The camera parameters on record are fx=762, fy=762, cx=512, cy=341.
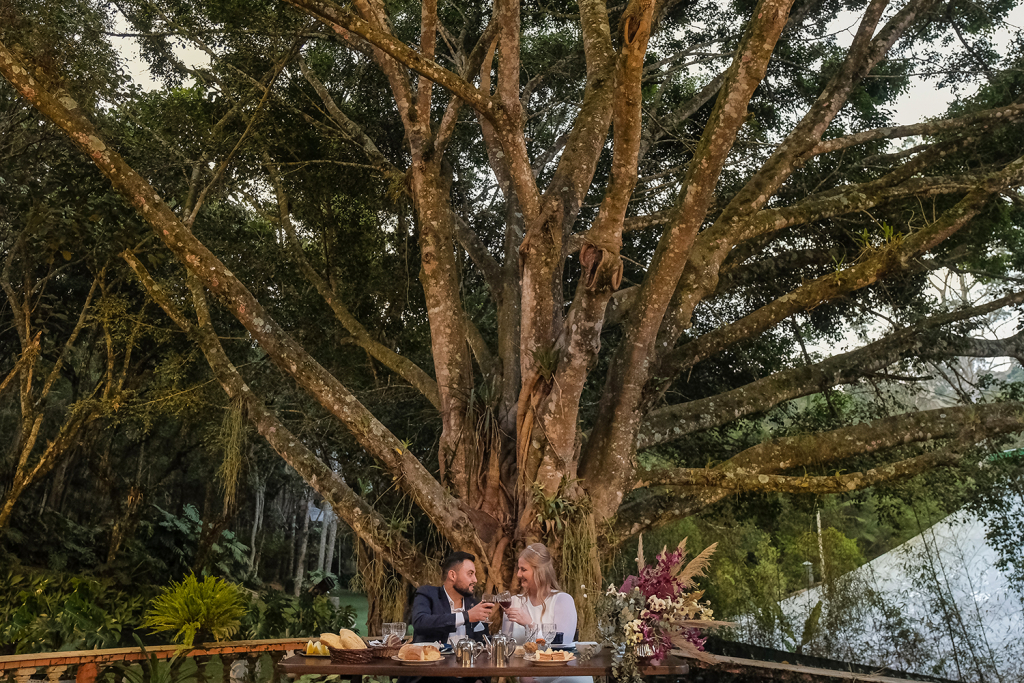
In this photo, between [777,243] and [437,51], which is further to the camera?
[437,51]

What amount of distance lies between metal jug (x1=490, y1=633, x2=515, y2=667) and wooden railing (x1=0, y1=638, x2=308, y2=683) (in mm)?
1473

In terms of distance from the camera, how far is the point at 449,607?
12.1 ft

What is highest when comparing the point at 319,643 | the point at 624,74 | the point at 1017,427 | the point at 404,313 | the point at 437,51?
the point at 437,51

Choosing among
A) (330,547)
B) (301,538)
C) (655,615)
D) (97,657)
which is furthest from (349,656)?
(330,547)

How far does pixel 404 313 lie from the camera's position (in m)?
7.79

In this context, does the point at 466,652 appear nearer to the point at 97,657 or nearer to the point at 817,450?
the point at 97,657

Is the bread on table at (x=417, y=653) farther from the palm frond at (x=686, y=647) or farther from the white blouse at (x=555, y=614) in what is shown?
the palm frond at (x=686, y=647)

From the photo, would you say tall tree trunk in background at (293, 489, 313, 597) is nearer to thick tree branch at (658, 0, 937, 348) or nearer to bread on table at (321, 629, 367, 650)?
thick tree branch at (658, 0, 937, 348)

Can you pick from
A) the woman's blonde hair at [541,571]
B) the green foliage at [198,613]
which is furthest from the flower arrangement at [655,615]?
A: the green foliage at [198,613]

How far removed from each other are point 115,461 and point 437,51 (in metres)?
8.90

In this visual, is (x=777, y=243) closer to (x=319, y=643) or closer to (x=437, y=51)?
(x=437, y=51)

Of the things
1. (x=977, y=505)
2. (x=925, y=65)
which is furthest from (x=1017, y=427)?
(x=925, y=65)

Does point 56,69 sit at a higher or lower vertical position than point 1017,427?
higher

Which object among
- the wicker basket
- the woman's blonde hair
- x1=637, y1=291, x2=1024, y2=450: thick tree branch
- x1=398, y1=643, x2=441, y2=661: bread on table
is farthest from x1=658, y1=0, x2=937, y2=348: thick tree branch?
the wicker basket
